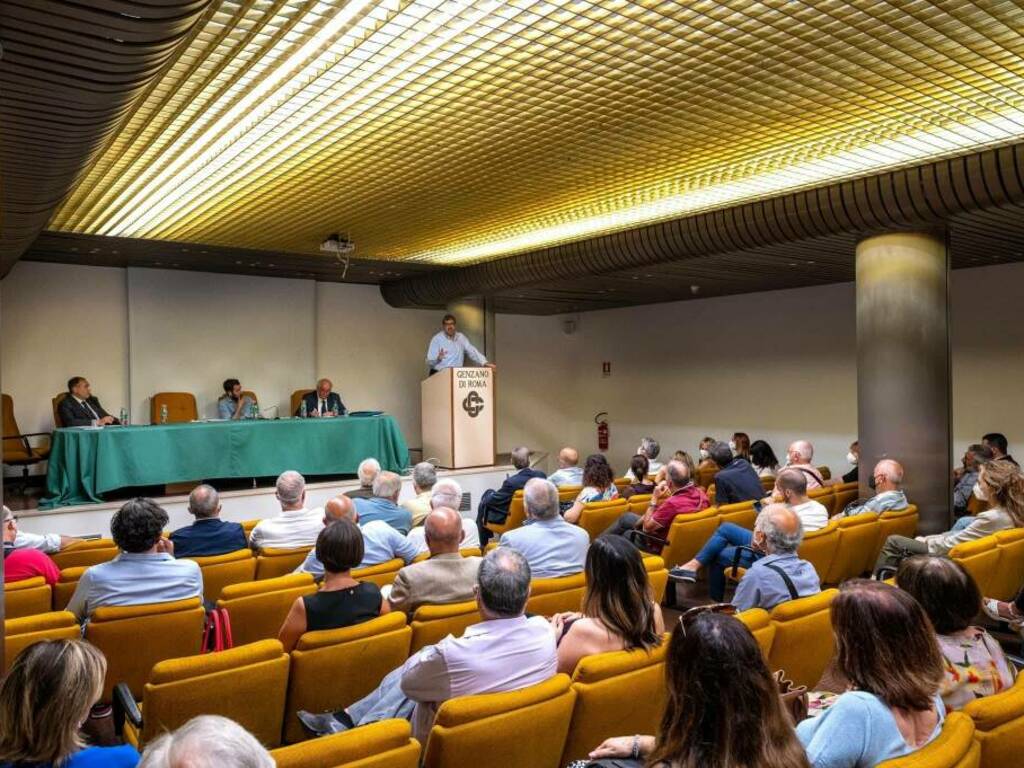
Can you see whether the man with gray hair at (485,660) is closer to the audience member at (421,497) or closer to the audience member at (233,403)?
the audience member at (421,497)

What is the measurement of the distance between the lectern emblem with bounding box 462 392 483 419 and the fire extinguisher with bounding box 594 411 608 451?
20.1 ft

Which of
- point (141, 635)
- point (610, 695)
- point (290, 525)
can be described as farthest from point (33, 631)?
point (610, 695)

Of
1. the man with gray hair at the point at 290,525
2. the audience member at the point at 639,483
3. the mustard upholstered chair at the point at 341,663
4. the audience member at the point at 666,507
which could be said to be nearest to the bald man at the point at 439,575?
the mustard upholstered chair at the point at 341,663

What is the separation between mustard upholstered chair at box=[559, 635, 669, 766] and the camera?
2.50 m

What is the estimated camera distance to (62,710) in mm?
1819

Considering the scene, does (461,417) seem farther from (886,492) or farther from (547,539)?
(547,539)

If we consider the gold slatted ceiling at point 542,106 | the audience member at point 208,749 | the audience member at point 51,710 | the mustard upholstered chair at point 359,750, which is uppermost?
the gold slatted ceiling at point 542,106

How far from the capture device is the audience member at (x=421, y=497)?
5.68 meters

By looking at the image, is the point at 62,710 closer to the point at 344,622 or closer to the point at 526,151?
the point at 344,622

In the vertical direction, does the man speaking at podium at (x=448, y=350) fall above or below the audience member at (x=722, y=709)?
above

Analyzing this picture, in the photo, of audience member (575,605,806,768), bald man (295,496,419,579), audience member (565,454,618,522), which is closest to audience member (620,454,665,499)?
audience member (565,454,618,522)

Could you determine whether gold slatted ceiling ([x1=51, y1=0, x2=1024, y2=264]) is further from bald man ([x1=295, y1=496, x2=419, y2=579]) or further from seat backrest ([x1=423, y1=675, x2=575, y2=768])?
seat backrest ([x1=423, y1=675, x2=575, y2=768])

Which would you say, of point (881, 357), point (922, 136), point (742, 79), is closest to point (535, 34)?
point (742, 79)

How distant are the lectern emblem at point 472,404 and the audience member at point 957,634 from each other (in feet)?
27.4
